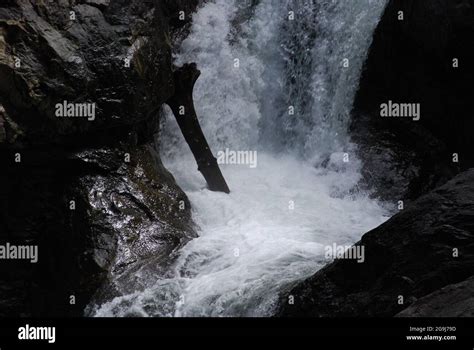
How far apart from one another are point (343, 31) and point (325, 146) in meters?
2.07

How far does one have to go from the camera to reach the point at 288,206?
32.4ft

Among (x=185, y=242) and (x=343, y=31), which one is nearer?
(x=185, y=242)

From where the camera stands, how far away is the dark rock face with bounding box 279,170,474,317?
17.0 ft

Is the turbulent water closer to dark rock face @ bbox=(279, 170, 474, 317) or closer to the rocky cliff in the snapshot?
the rocky cliff

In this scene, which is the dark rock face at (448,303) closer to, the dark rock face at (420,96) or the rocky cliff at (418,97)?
the rocky cliff at (418,97)

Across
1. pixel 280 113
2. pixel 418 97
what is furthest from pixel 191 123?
pixel 418 97

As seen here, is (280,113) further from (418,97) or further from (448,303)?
(448,303)

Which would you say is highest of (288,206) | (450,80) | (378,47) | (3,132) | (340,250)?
(378,47)

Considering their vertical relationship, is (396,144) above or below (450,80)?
below

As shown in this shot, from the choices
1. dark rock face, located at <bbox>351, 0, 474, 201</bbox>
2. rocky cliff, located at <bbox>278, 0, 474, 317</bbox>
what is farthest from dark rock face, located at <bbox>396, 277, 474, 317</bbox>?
dark rock face, located at <bbox>351, 0, 474, 201</bbox>

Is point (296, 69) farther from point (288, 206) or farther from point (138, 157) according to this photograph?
point (138, 157)

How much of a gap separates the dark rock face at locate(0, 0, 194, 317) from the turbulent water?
1.02m

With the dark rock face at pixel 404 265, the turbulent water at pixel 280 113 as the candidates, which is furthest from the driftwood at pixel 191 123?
the dark rock face at pixel 404 265

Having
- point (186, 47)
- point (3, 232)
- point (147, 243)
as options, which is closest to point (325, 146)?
point (186, 47)
